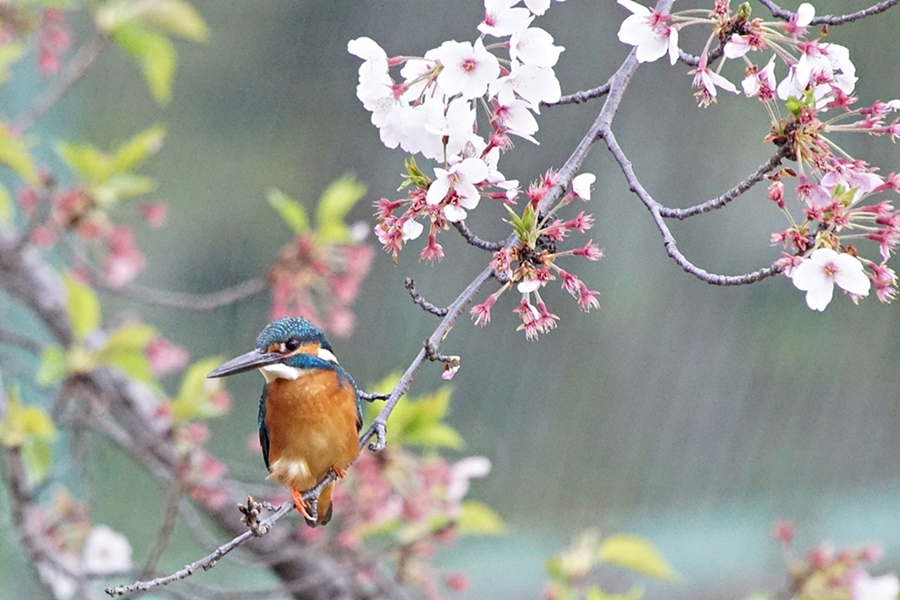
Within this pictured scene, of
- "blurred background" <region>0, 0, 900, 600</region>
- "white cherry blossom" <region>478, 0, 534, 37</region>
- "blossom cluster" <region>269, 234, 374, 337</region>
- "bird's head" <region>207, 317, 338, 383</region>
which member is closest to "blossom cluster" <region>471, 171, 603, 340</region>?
"white cherry blossom" <region>478, 0, 534, 37</region>

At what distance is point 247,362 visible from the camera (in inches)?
32.3

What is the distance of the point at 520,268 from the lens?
2.30ft

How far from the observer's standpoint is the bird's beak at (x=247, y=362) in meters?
0.76

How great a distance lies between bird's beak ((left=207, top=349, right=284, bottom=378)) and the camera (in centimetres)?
76

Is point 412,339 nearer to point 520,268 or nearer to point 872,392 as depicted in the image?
point 872,392

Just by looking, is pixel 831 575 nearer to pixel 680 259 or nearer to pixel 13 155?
pixel 680 259

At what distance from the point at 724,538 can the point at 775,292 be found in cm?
57

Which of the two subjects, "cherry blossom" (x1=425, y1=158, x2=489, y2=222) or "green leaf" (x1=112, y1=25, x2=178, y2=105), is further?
"green leaf" (x1=112, y1=25, x2=178, y2=105)

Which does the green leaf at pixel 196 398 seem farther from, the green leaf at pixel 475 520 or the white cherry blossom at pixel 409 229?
the white cherry blossom at pixel 409 229

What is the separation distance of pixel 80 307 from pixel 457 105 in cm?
95

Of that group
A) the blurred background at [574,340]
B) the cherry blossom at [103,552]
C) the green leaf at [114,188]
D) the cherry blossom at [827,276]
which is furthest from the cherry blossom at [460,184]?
the blurred background at [574,340]

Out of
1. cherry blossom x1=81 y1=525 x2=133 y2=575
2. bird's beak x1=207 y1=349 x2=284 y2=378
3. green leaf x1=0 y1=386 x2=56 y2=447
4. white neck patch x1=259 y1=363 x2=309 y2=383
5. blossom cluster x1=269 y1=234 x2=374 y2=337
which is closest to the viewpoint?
bird's beak x1=207 y1=349 x2=284 y2=378

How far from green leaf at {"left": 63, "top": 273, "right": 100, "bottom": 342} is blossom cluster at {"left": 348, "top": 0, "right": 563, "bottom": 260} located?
2.80 feet

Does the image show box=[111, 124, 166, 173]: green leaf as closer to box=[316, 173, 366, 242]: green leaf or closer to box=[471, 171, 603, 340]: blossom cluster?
box=[316, 173, 366, 242]: green leaf
